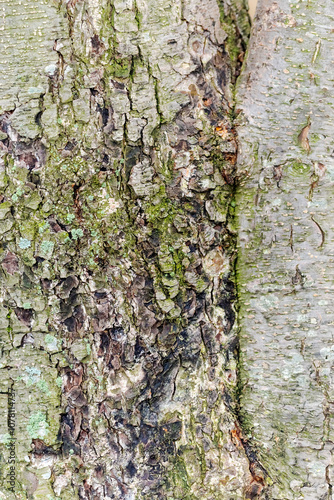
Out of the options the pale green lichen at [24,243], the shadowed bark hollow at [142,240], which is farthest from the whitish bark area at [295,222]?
the pale green lichen at [24,243]

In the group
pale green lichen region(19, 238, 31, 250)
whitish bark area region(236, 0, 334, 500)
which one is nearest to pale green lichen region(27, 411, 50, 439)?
pale green lichen region(19, 238, 31, 250)

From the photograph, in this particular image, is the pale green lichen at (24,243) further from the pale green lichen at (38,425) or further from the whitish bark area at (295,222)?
the whitish bark area at (295,222)

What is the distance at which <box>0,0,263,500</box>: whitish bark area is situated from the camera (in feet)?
3.36

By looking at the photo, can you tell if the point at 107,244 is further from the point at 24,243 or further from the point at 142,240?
the point at 24,243

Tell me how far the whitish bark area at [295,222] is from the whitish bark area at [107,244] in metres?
0.10

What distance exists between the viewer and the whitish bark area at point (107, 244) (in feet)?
3.36

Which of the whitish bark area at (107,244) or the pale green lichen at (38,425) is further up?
the whitish bark area at (107,244)

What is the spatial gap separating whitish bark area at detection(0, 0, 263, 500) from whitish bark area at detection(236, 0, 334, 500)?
0.34 feet

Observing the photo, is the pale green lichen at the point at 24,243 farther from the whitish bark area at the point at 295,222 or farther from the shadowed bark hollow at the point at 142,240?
the whitish bark area at the point at 295,222

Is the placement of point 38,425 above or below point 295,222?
below

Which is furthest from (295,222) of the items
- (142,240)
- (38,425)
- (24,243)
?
(38,425)

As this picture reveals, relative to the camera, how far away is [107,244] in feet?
3.40

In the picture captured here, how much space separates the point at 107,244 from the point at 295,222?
→ 1.45 feet

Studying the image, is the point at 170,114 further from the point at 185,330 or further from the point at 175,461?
the point at 175,461
